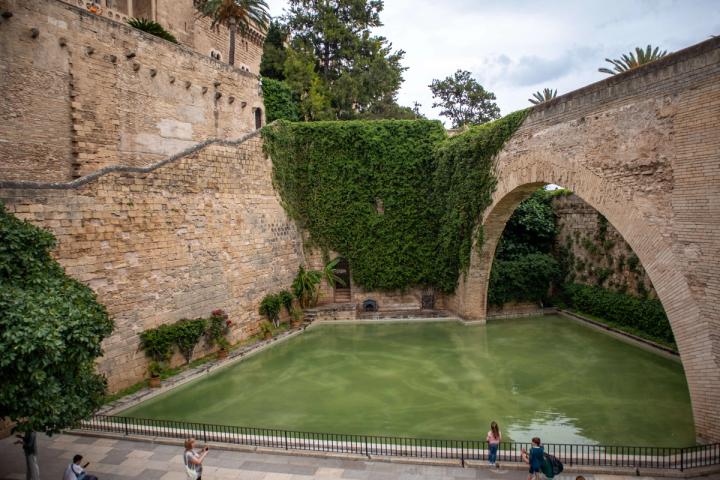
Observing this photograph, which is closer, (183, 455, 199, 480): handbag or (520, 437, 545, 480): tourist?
(520, 437, 545, 480): tourist

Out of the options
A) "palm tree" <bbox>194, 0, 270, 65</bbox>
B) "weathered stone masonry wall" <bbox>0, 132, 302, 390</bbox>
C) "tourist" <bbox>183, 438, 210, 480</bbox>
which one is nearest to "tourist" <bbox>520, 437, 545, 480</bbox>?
"tourist" <bbox>183, 438, 210, 480</bbox>

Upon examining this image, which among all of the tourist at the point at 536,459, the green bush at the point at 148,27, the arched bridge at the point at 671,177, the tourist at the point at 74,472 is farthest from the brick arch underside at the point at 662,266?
the green bush at the point at 148,27

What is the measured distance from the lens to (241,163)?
57.8ft

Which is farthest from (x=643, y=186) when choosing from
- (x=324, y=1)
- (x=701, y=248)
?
(x=324, y=1)

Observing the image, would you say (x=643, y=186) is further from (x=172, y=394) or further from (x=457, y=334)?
(x=172, y=394)

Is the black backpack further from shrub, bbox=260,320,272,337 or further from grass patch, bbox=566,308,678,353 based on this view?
shrub, bbox=260,320,272,337

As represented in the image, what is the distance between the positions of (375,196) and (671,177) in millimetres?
12874

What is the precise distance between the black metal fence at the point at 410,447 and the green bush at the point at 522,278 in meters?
11.3

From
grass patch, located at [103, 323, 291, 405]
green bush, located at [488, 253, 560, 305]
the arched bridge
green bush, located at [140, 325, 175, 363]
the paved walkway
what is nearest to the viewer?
the paved walkway

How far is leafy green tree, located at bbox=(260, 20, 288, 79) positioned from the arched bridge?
69.6 ft

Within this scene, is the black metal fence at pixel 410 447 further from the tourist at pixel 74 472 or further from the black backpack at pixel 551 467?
the tourist at pixel 74 472

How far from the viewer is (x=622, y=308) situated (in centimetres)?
1722

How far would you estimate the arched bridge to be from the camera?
878cm

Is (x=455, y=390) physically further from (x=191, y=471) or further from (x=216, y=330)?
(x=216, y=330)
